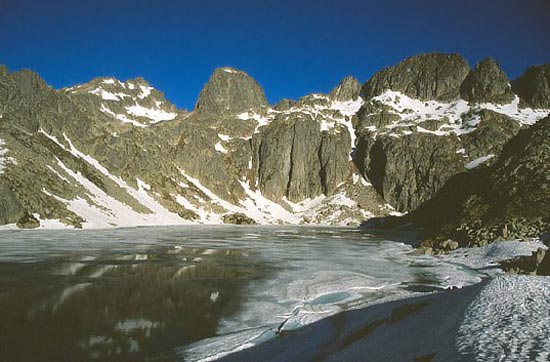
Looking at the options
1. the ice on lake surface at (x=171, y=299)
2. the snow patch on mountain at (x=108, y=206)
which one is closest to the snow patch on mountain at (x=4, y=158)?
the snow patch on mountain at (x=108, y=206)

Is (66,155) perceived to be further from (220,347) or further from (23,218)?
(220,347)

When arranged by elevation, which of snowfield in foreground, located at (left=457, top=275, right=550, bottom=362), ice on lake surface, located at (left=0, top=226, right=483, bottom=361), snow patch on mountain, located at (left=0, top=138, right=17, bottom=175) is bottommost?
ice on lake surface, located at (left=0, top=226, right=483, bottom=361)

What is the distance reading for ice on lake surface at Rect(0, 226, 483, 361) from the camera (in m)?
11.2

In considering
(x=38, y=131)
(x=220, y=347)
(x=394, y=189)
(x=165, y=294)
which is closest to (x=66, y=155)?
(x=38, y=131)

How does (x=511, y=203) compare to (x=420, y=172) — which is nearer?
(x=511, y=203)

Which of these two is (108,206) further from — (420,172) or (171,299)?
(420,172)

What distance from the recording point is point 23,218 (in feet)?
244

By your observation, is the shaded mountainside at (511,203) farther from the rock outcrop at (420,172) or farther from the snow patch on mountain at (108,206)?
the rock outcrop at (420,172)

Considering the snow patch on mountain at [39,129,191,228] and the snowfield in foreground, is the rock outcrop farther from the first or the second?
the snowfield in foreground

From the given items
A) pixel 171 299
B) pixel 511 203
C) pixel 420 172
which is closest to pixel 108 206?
pixel 171 299

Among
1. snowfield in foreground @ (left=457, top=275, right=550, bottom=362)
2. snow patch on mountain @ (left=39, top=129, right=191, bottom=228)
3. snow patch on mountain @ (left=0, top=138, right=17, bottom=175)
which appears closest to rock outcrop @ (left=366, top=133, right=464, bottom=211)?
snow patch on mountain @ (left=39, top=129, right=191, bottom=228)

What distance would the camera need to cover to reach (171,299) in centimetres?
1692

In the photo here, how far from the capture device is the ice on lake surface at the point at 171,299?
36.9 feet

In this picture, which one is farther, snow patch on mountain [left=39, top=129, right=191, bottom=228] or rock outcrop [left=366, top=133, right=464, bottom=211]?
rock outcrop [left=366, top=133, right=464, bottom=211]
